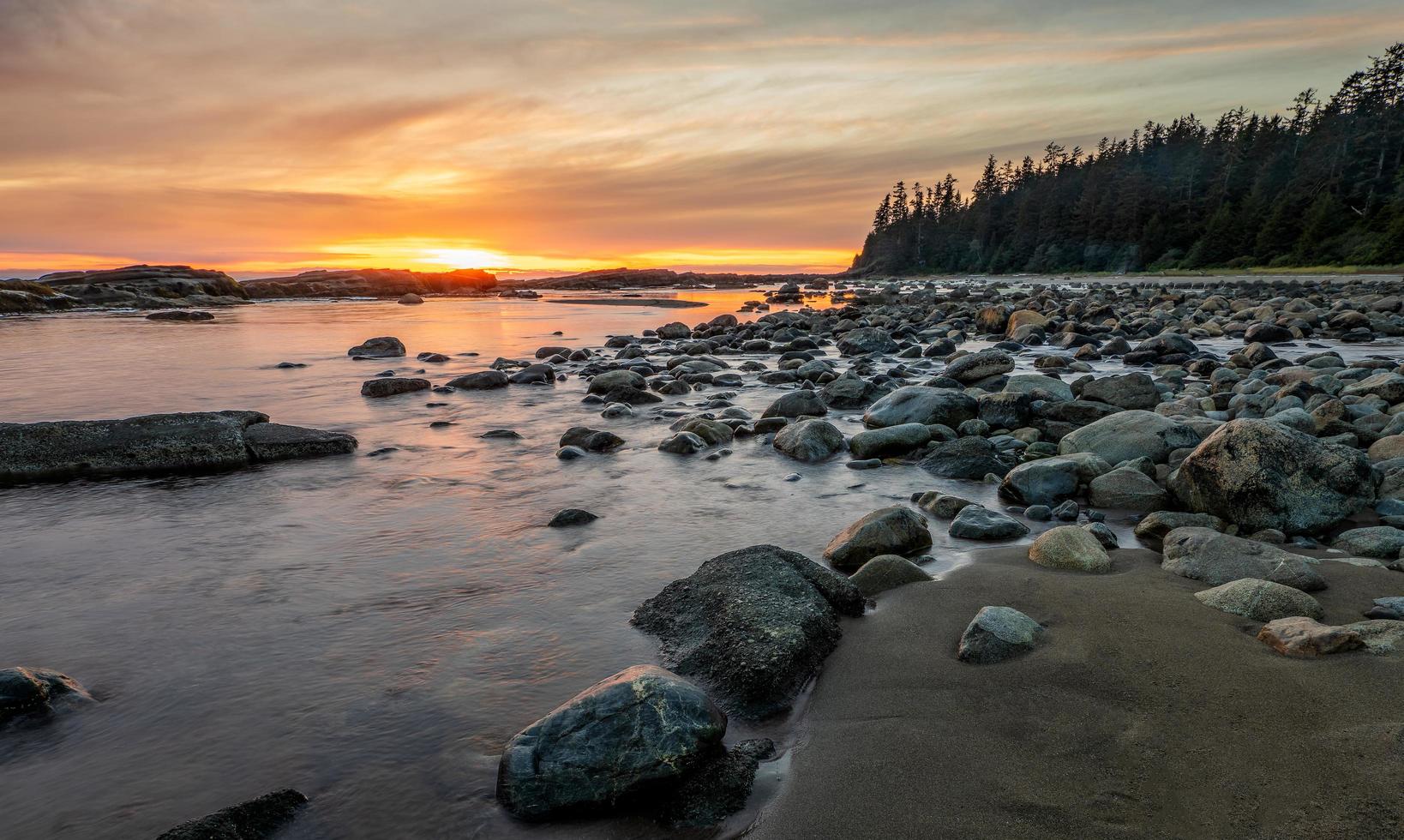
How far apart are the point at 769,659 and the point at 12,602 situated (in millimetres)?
4855

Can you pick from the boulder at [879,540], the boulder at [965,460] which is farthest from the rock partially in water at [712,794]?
the boulder at [965,460]

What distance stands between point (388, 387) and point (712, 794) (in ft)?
39.4

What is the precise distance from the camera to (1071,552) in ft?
14.7

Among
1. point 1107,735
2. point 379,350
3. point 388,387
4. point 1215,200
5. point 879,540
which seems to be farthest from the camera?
point 1215,200

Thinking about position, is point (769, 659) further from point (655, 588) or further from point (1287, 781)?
point (1287, 781)

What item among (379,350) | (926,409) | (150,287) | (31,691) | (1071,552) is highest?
(150,287)

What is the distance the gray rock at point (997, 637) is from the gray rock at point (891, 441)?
4.30 m

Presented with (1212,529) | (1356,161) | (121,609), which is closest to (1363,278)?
(1356,161)

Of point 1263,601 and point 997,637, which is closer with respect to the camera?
point 997,637

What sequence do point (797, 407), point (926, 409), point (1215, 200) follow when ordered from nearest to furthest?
point (926, 409)
point (797, 407)
point (1215, 200)

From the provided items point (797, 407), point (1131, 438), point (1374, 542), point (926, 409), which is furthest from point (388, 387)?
point (1374, 542)

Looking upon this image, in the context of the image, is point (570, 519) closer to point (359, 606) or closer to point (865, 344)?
point (359, 606)

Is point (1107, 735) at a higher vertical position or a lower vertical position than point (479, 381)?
lower

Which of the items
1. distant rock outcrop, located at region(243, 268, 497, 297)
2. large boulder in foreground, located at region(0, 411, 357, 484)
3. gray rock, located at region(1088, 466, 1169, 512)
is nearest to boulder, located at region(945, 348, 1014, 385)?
gray rock, located at region(1088, 466, 1169, 512)
